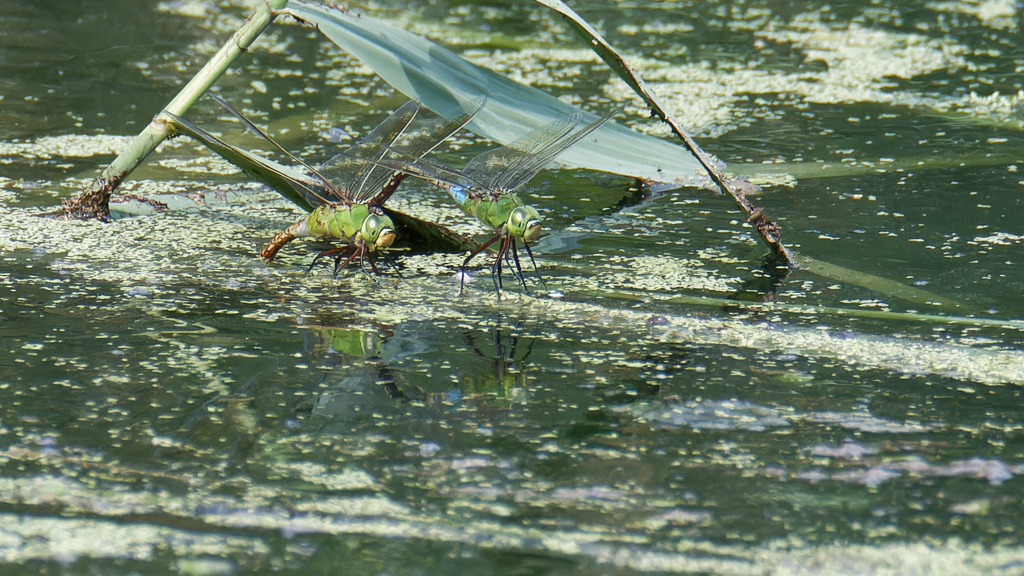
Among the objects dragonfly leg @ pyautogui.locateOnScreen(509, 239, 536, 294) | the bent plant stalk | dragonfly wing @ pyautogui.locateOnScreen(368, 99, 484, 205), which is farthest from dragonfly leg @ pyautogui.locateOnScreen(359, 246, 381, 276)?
the bent plant stalk

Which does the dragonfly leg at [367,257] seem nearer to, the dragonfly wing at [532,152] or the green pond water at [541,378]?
the green pond water at [541,378]

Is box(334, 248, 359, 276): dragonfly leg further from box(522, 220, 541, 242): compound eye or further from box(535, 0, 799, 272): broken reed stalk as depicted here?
box(535, 0, 799, 272): broken reed stalk

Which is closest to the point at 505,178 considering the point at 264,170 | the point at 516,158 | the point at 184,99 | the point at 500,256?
the point at 516,158

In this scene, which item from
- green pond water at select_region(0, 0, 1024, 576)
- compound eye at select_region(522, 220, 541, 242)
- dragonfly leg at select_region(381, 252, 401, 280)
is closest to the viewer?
green pond water at select_region(0, 0, 1024, 576)

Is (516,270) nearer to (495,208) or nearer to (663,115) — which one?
(495,208)

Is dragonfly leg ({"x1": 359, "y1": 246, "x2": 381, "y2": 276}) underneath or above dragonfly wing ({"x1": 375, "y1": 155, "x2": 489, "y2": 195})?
underneath

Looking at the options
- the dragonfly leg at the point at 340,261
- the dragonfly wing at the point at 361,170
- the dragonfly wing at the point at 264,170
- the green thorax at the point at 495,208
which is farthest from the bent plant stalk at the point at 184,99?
the green thorax at the point at 495,208

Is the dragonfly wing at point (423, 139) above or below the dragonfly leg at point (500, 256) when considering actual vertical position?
above
